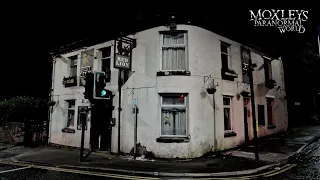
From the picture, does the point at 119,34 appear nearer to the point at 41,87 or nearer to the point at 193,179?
the point at 193,179

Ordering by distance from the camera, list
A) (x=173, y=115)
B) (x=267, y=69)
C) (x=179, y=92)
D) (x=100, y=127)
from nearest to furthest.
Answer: (x=179, y=92) → (x=173, y=115) → (x=100, y=127) → (x=267, y=69)

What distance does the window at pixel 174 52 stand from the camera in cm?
1204

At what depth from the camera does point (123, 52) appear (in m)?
12.4

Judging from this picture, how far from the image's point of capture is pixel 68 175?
8312 mm

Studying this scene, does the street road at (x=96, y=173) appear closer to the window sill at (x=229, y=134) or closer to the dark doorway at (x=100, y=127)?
the window sill at (x=229, y=134)

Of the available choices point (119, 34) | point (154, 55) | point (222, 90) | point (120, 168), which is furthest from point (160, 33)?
point (120, 168)

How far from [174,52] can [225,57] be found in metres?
3.68

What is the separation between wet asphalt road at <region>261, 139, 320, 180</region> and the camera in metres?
7.53

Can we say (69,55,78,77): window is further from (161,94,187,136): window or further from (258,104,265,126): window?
(258,104,265,126): window

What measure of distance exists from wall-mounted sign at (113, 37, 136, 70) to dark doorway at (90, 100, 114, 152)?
2.59 metres

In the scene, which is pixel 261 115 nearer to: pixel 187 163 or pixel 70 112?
pixel 187 163

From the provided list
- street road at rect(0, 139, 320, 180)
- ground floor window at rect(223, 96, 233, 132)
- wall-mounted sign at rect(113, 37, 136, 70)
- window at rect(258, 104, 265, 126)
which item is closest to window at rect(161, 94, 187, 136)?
wall-mounted sign at rect(113, 37, 136, 70)

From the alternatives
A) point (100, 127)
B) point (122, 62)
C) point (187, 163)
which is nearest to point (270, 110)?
point (187, 163)

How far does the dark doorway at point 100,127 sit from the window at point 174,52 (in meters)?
4.13
